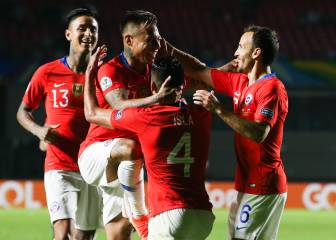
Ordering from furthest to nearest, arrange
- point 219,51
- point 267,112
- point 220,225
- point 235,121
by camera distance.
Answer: point 219,51
point 220,225
point 267,112
point 235,121

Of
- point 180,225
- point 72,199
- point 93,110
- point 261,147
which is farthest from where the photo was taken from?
point 72,199

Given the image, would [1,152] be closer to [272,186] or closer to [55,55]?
[55,55]

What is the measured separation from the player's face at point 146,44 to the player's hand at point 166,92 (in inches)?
37.3

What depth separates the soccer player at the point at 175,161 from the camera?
4641 millimetres

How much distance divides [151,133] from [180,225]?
573mm

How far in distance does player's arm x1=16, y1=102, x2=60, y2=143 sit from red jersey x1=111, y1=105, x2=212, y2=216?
6.32 ft

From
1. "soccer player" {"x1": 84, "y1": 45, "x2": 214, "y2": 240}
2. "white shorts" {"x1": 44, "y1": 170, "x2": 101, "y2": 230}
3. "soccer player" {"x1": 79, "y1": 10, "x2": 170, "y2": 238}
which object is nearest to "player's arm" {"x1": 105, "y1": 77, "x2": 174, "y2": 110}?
"soccer player" {"x1": 79, "y1": 10, "x2": 170, "y2": 238}

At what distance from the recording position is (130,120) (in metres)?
4.85

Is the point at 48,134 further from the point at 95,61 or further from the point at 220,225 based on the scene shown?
the point at 220,225

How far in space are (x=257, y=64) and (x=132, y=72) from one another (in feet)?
3.13

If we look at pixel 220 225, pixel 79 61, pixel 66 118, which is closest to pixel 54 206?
pixel 66 118

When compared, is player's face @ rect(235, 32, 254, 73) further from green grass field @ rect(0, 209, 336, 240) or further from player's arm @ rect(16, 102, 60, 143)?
green grass field @ rect(0, 209, 336, 240)

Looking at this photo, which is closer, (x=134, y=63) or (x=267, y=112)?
(x=267, y=112)

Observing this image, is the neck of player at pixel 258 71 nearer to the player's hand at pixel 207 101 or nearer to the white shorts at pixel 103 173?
the player's hand at pixel 207 101
